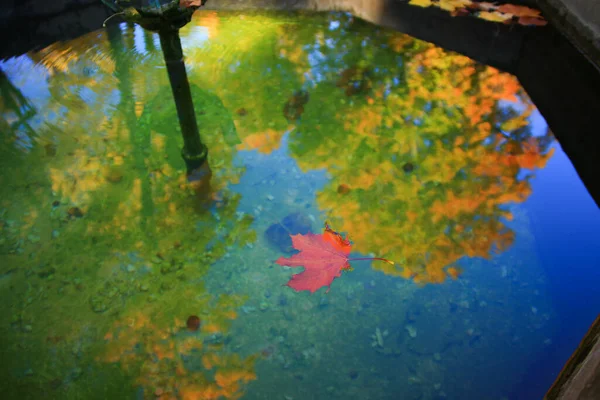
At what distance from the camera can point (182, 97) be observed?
2061 millimetres

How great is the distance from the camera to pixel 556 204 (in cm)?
226

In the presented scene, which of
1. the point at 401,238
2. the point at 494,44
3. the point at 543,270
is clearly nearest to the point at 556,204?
the point at 543,270

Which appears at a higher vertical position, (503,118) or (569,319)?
(503,118)

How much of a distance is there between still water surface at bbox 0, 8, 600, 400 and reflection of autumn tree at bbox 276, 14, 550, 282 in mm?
13

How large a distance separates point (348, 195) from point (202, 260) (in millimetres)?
826

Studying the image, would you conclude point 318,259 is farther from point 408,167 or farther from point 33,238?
point 33,238

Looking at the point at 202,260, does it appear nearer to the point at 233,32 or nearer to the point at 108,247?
the point at 108,247

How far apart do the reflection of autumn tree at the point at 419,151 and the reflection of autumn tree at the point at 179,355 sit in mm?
770

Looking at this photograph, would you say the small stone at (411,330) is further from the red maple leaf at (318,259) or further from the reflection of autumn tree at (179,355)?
the reflection of autumn tree at (179,355)

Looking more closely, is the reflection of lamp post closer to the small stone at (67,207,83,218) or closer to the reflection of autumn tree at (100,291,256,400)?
the small stone at (67,207,83,218)

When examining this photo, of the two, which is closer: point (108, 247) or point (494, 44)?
point (108, 247)

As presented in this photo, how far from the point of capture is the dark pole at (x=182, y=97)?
1893mm

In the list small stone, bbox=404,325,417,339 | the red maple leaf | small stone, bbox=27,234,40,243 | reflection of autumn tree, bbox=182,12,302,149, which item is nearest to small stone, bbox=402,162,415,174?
the red maple leaf

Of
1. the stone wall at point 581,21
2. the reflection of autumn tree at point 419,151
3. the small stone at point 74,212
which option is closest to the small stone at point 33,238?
the small stone at point 74,212
